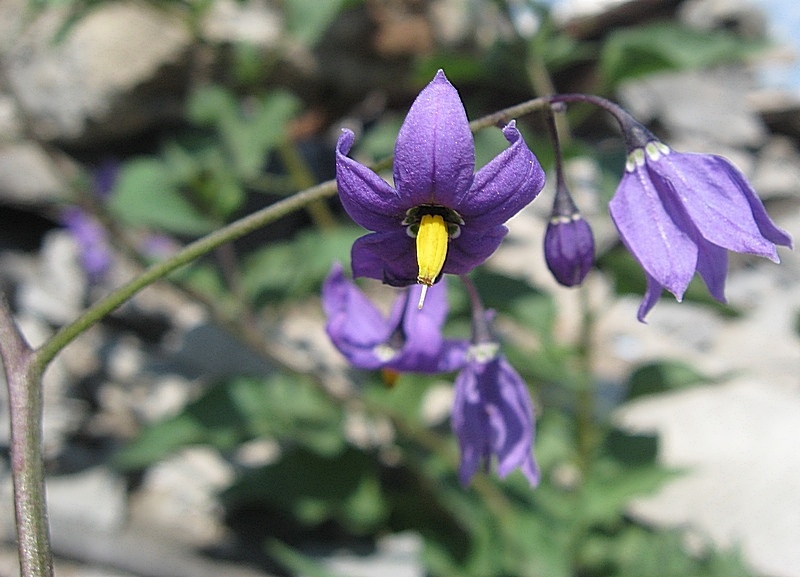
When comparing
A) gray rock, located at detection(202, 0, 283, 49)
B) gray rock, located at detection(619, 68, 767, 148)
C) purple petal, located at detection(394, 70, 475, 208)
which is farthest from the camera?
gray rock, located at detection(619, 68, 767, 148)

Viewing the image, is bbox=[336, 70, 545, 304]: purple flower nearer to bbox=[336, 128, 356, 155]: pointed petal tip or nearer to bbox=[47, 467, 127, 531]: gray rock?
bbox=[336, 128, 356, 155]: pointed petal tip

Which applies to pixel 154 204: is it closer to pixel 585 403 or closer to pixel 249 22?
pixel 585 403

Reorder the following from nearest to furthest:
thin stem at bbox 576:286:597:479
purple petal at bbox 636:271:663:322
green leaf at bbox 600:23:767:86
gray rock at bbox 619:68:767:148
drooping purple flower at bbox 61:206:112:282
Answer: purple petal at bbox 636:271:663:322
green leaf at bbox 600:23:767:86
thin stem at bbox 576:286:597:479
drooping purple flower at bbox 61:206:112:282
gray rock at bbox 619:68:767:148

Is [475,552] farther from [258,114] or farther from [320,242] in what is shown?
[258,114]

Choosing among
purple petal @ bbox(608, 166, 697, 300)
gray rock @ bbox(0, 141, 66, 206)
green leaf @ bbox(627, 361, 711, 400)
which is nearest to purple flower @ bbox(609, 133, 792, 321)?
purple petal @ bbox(608, 166, 697, 300)

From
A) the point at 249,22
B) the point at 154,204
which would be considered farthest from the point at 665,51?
the point at 249,22
